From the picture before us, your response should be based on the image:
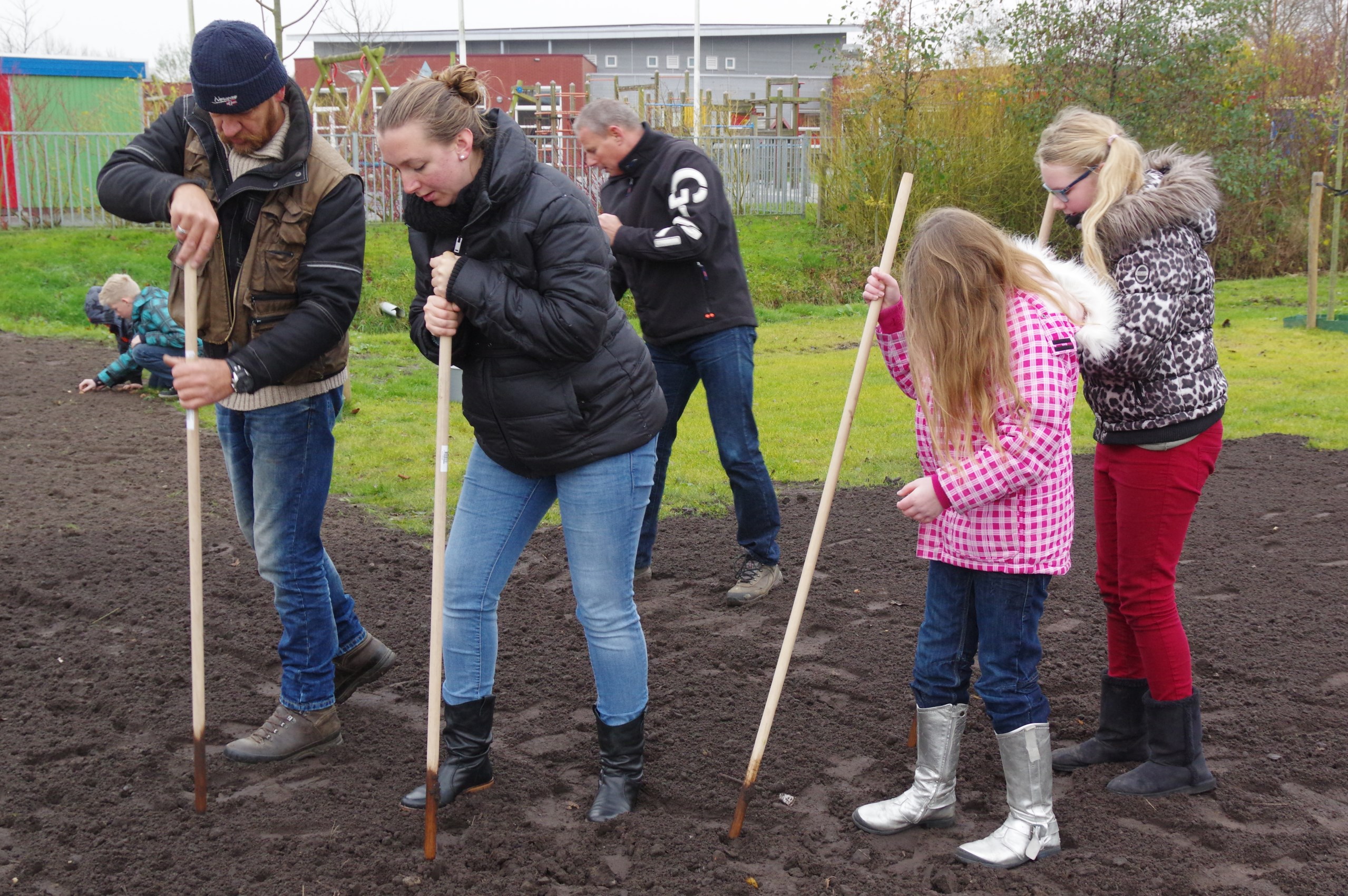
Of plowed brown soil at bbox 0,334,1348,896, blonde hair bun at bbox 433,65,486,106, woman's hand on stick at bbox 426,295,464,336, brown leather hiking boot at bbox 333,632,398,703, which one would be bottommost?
plowed brown soil at bbox 0,334,1348,896

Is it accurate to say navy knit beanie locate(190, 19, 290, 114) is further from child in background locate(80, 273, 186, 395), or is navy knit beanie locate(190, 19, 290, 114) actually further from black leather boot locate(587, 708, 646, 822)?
child in background locate(80, 273, 186, 395)

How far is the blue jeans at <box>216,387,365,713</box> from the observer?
3.45 meters

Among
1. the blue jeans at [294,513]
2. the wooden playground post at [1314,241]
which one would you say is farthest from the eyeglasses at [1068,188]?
the wooden playground post at [1314,241]

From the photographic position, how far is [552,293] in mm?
2963

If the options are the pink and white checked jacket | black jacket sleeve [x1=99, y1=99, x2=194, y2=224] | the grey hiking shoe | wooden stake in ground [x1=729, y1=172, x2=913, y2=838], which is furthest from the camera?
the grey hiking shoe

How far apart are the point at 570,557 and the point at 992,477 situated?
1.20 m

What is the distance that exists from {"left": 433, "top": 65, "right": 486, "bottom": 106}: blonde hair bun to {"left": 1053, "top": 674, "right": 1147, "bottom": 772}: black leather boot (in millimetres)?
2680

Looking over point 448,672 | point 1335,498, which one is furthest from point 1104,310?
point 1335,498

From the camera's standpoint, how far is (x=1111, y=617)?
366 cm

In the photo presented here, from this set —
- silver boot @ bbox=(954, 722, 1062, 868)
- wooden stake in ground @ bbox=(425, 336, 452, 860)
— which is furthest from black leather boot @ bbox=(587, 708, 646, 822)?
silver boot @ bbox=(954, 722, 1062, 868)

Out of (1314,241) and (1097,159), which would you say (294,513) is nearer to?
(1097,159)

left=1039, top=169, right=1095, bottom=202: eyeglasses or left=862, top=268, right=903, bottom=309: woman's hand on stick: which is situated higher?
left=1039, top=169, right=1095, bottom=202: eyeglasses

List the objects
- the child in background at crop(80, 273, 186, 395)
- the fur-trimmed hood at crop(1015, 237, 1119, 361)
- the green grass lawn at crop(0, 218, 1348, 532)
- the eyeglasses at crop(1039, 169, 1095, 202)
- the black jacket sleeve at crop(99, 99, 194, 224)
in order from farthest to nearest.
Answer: the child in background at crop(80, 273, 186, 395) → the green grass lawn at crop(0, 218, 1348, 532) → the eyeglasses at crop(1039, 169, 1095, 202) → the black jacket sleeve at crop(99, 99, 194, 224) → the fur-trimmed hood at crop(1015, 237, 1119, 361)

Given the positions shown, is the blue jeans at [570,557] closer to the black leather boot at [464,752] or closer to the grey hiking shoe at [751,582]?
the black leather boot at [464,752]
